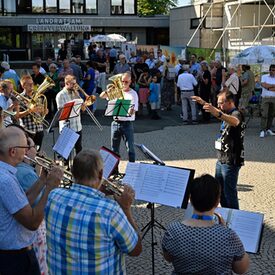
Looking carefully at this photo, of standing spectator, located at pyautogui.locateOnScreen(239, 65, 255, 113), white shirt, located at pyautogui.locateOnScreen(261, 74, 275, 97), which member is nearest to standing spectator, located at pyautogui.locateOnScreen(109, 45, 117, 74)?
standing spectator, located at pyautogui.locateOnScreen(239, 65, 255, 113)

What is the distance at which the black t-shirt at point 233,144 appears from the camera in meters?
6.52

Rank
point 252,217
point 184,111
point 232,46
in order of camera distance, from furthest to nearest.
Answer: point 232,46, point 184,111, point 252,217

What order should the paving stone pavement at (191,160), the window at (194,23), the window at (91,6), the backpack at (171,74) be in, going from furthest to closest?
1. the window at (91,6)
2. the window at (194,23)
3. the backpack at (171,74)
4. the paving stone pavement at (191,160)

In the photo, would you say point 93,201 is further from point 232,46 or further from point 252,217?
point 232,46

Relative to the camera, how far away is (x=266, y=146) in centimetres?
1239

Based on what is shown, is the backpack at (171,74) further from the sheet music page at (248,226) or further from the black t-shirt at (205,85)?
the sheet music page at (248,226)

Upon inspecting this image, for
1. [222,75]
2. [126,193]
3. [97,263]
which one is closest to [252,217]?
[126,193]

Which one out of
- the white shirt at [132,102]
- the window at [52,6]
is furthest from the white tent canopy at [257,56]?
the window at [52,6]

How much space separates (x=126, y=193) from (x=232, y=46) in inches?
1065

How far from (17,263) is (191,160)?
7.55m

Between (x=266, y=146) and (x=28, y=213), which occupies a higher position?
(x=28, y=213)

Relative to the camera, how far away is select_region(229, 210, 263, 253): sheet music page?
12.7 feet

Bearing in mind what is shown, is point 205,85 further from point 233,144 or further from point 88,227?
point 88,227

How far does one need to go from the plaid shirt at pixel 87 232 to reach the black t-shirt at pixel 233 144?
3.41 meters
